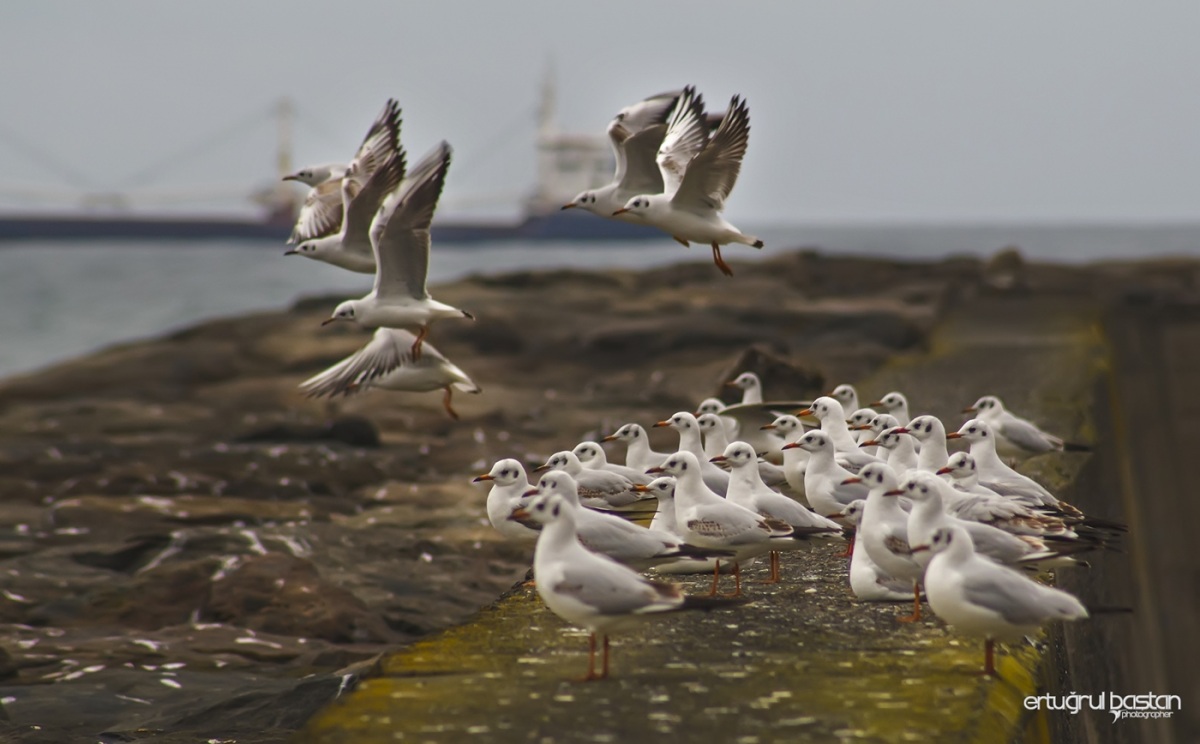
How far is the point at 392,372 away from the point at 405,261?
4.54 ft

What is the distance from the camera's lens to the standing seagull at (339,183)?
7234mm

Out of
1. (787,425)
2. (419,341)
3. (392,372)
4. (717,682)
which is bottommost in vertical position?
(717,682)

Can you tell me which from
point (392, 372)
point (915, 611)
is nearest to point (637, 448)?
point (392, 372)

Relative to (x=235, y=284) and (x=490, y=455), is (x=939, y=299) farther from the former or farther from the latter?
(x=235, y=284)

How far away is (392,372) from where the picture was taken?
8234 millimetres

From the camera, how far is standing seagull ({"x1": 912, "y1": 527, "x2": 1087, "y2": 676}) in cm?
470

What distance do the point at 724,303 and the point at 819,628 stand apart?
17.8m

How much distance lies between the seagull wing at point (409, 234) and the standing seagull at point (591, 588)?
2.00 meters

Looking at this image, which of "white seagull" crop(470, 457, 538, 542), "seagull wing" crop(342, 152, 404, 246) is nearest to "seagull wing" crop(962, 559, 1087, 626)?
"white seagull" crop(470, 457, 538, 542)

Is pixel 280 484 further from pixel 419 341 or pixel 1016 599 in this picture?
pixel 1016 599

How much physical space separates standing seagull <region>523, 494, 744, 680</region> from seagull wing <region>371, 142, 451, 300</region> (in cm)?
200

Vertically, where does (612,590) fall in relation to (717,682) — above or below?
above

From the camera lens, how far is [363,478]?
12828mm

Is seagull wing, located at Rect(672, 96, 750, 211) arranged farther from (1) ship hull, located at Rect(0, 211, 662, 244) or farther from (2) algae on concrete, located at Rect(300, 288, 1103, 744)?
(1) ship hull, located at Rect(0, 211, 662, 244)
